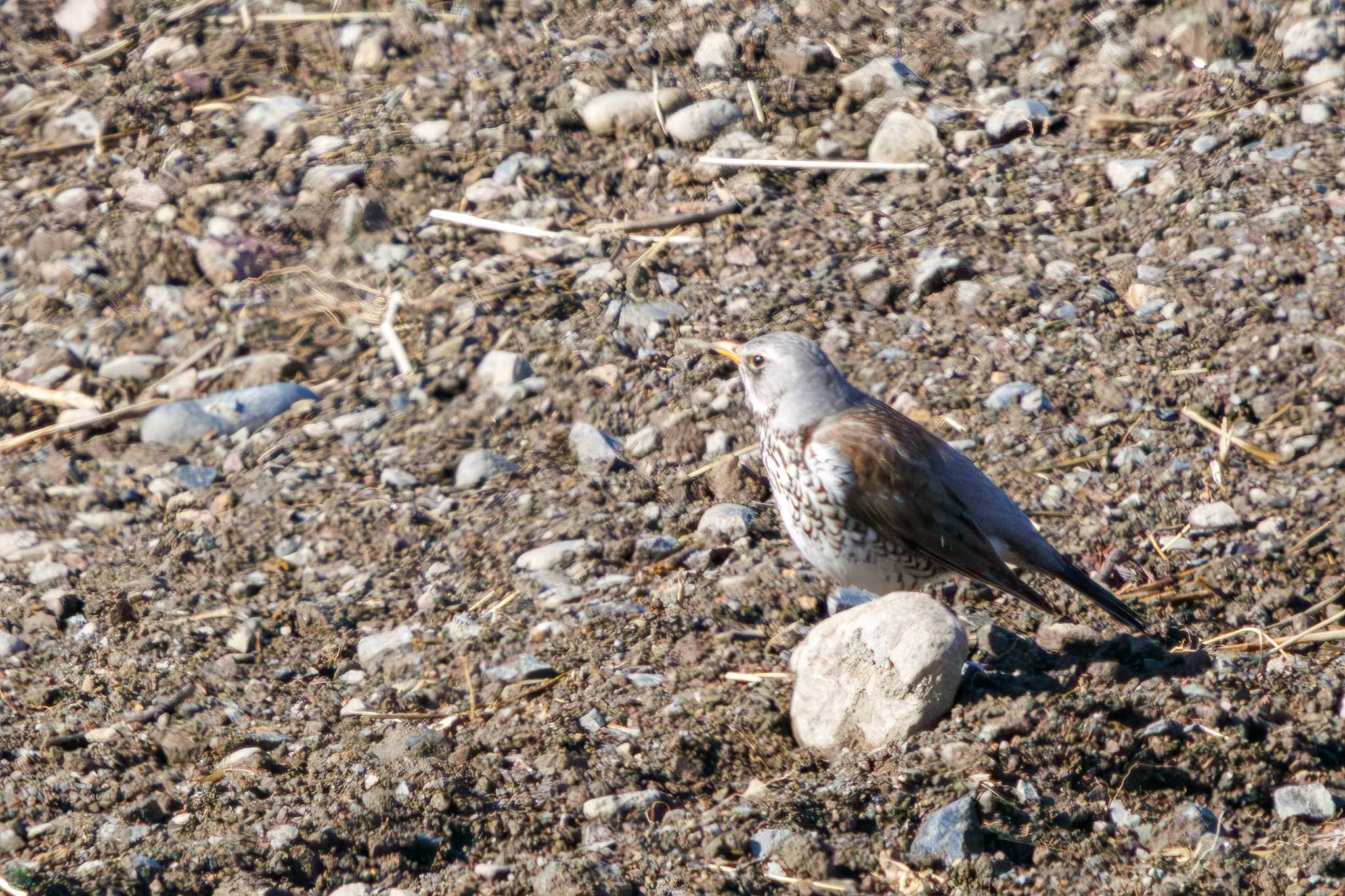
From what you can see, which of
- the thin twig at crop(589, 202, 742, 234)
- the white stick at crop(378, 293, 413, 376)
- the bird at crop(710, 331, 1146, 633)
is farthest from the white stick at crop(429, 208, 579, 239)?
the bird at crop(710, 331, 1146, 633)

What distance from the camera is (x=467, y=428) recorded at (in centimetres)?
627

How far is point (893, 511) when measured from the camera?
479 centimetres

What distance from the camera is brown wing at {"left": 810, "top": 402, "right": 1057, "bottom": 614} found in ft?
15.6

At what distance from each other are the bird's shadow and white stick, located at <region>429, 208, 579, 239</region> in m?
3.42

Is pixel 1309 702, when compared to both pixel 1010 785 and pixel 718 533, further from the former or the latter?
pixel 718 533

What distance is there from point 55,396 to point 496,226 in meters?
2.35

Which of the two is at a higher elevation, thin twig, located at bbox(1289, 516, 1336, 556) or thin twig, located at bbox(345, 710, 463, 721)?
thin twig, located at bbox(345, 710, 463, 721)

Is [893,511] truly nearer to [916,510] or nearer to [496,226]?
[916,510]

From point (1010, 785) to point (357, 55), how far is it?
252 inches

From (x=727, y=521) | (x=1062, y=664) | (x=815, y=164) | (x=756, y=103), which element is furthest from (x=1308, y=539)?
(x=756, y=103)

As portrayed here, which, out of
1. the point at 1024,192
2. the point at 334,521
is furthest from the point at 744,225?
the point at 334,521

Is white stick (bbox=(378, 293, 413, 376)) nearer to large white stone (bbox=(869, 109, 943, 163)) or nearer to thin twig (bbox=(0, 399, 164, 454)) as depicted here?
thin twig (bbox=(0, 399, 164, 454))

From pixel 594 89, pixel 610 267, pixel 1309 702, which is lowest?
pixel 1309 702

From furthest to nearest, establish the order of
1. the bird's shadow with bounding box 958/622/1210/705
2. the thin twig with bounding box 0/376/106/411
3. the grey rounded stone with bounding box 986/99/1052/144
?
the grey rounded stone with bounding box 986/99/1052/144 → the thin twig with bounding box 0/376/106/411 → the bird's shadow with bounding box 958/622/1210/705
